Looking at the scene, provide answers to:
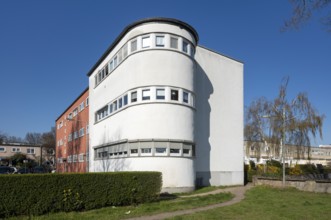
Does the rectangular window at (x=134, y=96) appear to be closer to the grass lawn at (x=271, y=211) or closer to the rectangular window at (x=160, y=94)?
the rectangular window at (x=160, y=94)

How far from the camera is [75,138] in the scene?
Answer: 42094 millimetres

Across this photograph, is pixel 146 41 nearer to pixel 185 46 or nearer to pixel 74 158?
pixel 185 46

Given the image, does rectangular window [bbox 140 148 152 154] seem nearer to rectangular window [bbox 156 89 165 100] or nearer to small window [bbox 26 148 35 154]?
rectangular window [bbox 156 89 165 100]

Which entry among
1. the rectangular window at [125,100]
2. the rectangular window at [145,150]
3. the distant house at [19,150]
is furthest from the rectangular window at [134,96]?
the distant house at [19,150]

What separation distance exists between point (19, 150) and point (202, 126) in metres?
89.2

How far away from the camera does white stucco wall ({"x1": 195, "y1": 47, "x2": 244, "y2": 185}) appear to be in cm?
2452

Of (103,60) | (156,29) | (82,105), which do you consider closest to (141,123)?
(156,29)

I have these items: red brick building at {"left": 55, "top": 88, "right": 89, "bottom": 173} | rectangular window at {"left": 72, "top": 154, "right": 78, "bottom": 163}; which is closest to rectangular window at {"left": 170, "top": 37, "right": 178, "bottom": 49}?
red brick building at {"left": 55, "top": 88, "right": 89, "bottom": 173}

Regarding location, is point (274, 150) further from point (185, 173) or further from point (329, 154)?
point (329, 154)

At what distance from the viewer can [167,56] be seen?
808 inches

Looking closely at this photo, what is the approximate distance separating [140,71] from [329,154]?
112123 millimetres

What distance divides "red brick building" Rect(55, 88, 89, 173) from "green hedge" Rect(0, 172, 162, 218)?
20709 mm

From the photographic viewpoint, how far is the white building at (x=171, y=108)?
1973cm

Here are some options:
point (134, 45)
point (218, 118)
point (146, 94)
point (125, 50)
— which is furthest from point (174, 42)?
point (218, 118)
